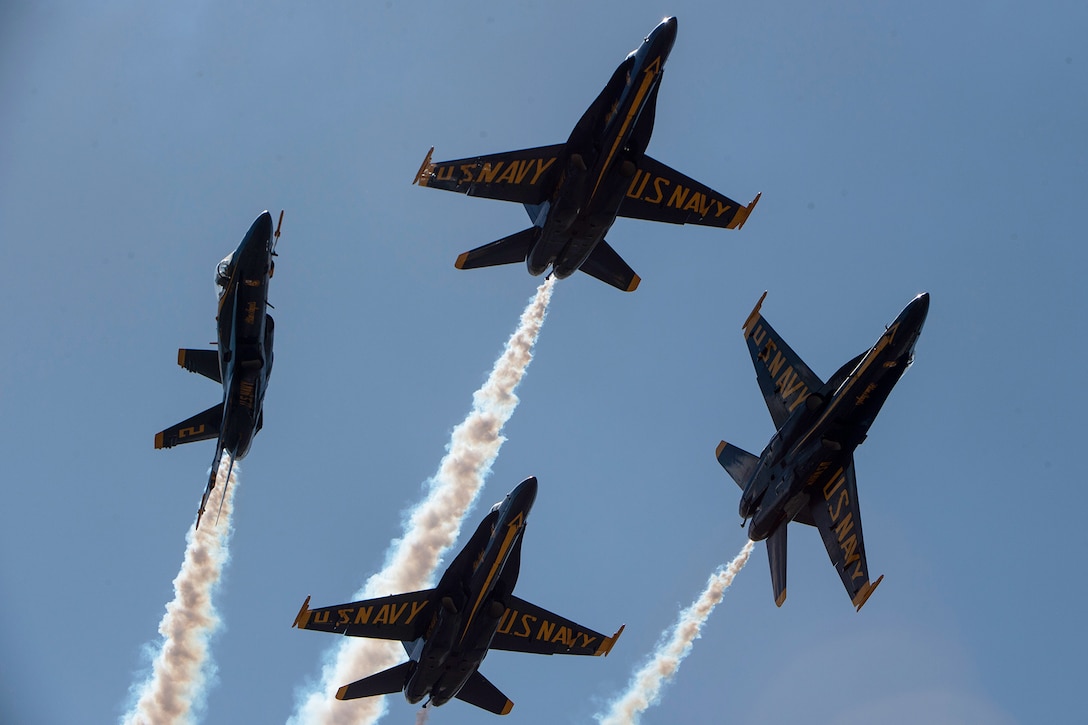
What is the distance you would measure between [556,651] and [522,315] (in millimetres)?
14452

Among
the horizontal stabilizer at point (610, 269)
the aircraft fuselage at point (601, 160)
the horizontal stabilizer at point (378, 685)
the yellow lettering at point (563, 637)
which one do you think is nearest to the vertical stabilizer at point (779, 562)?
the yellow lettering at point (563, 637)

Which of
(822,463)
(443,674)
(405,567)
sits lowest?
(443,674)

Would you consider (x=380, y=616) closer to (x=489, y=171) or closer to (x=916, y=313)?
(x=489, y=171)

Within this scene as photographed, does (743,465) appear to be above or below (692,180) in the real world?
below

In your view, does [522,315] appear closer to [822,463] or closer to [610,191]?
[610,191]

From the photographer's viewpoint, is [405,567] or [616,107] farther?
[405,567]

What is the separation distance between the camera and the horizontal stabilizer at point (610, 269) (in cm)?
4959

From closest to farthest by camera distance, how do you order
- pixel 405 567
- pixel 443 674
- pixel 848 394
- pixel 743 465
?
pixel 848 394, pixel 443 674, pixel 743 465, pixel 405 567

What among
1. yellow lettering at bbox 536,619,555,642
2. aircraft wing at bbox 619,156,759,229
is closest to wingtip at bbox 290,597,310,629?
yellow lettering at bbox 536,619,555,642

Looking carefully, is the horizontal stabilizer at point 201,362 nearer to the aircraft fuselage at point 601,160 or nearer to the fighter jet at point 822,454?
the aircraft fuselage at point 601,160

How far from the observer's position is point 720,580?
53062 millimetres

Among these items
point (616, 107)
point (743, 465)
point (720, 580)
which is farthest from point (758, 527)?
point (616, 107)

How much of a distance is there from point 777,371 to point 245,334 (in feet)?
68.4

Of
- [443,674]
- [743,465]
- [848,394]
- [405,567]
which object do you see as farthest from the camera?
[405,567]
